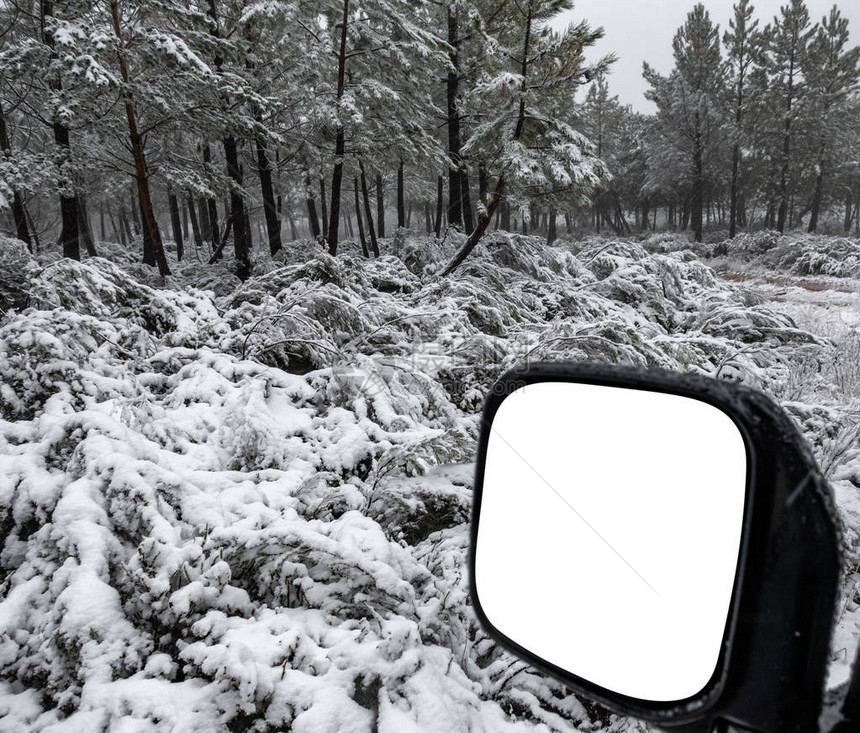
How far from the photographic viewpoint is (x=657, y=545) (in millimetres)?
772

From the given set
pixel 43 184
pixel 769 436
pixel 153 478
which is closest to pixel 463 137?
pixel 43 184

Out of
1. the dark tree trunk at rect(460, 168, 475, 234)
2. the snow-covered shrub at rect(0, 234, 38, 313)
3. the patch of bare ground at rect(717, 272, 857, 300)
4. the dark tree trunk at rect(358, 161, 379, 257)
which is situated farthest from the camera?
the dark tree trunk at rect(358, 161, 379, 257)

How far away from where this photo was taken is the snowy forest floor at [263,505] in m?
1.73

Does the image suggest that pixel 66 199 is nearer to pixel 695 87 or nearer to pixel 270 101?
pixel 270 101

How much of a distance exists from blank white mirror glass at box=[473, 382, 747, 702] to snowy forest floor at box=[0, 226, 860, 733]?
10 cm

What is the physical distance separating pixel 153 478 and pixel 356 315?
10.2 ft

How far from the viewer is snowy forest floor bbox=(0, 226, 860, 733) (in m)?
1.73

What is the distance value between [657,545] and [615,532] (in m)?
0.07

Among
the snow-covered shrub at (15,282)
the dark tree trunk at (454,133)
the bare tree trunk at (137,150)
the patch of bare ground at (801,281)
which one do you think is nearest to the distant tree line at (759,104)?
the patch of bare ground at (801,281)

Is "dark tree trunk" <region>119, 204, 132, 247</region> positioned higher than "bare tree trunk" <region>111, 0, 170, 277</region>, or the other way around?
"dark tree trunk" <region>119, 204, 132, 247</region>

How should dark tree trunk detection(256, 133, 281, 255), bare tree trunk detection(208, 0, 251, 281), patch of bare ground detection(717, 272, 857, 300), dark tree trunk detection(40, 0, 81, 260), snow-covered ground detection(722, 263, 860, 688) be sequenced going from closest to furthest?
snow-covered ground detection(722, 263, 860, 688), dark tree trunk detection(40, 0, 81, 260), bare tree trunk detection(208, 0, 251, 281), patch of bare ground detection(717, 272, 857, 300), dark tree trunk detection(256, 133, 281, 255)

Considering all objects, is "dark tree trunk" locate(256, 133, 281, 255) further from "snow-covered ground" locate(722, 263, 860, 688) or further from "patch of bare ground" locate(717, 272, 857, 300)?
"patch of bare ground" locate(717, 272, 857, 300)

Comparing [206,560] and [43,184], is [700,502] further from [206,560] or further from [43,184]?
[43,184]

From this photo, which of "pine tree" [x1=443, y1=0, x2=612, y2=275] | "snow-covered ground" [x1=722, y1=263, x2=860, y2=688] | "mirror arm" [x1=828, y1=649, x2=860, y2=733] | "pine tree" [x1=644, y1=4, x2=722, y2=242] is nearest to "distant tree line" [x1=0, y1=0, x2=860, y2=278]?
"pine tree" [x1=443, y1=0, x2=612, y2=275]
